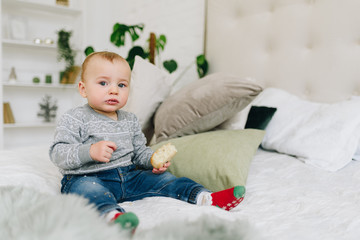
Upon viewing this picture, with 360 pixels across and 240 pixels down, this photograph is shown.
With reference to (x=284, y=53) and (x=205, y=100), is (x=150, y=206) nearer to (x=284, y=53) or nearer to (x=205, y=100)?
(x=205, y=100)

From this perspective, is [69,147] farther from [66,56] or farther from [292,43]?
[66,56]

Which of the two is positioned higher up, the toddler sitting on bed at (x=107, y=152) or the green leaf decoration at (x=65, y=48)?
the green leaf decoration at (x=65, y=48)

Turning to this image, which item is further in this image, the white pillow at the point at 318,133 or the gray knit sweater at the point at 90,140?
the white pillow at the point at 318,133

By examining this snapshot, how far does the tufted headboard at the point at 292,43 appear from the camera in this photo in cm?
152

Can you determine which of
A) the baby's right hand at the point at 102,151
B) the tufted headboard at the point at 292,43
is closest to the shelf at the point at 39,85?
the tufted headboard at the point at 292,43

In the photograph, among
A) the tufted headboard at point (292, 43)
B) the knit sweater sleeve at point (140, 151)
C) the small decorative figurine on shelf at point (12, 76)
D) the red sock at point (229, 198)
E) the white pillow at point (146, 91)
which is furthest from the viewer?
the small decorative figurine on shelf at point (12, 76)

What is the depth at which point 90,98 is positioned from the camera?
3.14ft

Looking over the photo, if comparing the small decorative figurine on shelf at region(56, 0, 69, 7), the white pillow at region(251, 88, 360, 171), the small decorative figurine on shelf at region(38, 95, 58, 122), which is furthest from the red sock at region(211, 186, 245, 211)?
the small decorative figurine on shelf at region(56, 0, 69, 7)

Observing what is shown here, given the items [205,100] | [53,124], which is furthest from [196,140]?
[53,124]

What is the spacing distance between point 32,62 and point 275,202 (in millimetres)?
3064

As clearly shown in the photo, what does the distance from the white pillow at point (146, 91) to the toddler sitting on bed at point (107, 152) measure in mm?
364

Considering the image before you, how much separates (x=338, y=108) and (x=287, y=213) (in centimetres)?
74

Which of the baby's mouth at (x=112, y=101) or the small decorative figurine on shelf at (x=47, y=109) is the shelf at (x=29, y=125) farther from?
the baby's mouth at (x=112, y=101)

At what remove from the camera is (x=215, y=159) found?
0.98 metres
